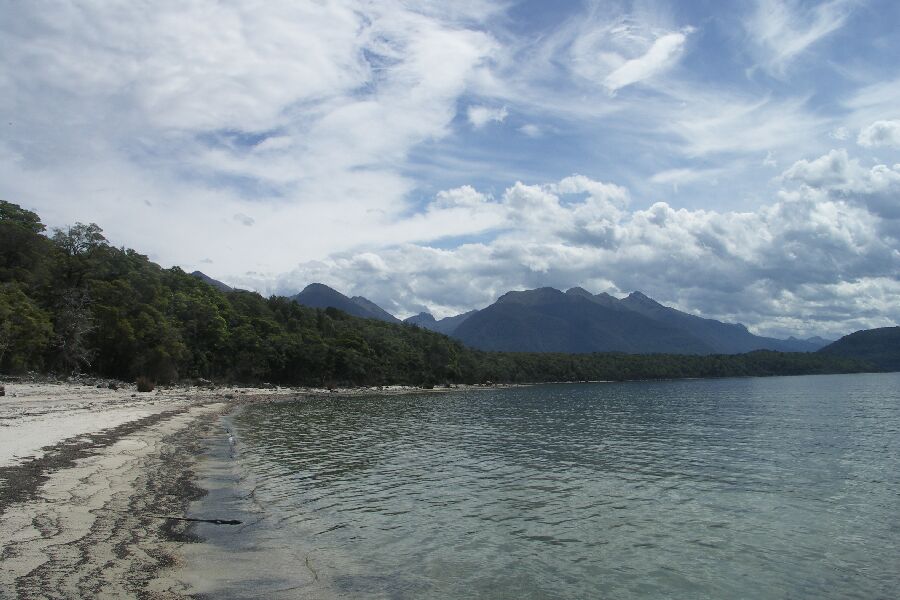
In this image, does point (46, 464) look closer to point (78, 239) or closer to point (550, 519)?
point (550, 519)

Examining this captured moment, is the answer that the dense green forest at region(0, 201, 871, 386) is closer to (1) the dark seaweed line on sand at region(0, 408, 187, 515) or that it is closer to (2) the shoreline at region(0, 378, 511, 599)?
(2) the shoreline at region(0, 378, 511, 599)

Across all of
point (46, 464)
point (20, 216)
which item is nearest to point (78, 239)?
point (20, 216)

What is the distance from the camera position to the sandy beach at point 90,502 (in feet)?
36.5

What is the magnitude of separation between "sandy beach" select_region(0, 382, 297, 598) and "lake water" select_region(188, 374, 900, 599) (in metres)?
1.27

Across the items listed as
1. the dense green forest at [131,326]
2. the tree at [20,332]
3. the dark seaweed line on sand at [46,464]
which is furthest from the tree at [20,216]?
the dark seaweed line on sand at [46,464]

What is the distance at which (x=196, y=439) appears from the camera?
36344mm

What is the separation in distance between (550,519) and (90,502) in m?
15.0

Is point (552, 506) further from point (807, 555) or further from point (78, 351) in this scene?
point (78, 351)

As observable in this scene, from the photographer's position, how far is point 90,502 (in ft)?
55.3

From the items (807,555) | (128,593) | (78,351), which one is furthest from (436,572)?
(78,351)

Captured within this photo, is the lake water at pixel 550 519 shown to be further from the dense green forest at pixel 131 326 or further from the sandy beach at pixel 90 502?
the dense green forest at pixel 131 326

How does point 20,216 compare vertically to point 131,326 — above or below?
above

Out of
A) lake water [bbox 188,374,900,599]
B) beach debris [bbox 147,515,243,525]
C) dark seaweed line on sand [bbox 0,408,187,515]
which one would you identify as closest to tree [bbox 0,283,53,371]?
dark seaweed line on sand [bbox 0,408,187,515]

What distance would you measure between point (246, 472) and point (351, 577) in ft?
51.0
